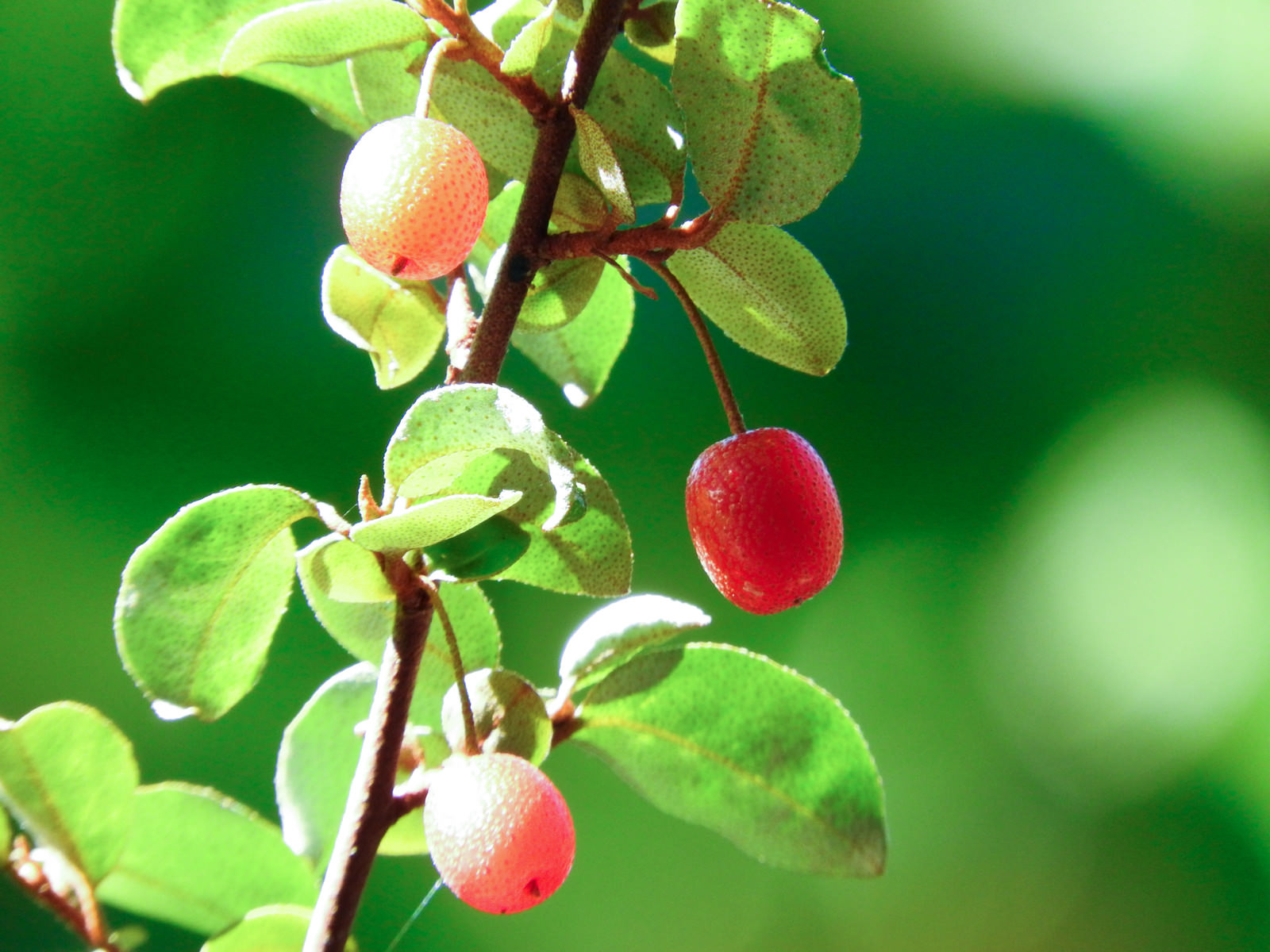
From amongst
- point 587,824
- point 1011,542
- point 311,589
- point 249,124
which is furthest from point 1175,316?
point 311,589

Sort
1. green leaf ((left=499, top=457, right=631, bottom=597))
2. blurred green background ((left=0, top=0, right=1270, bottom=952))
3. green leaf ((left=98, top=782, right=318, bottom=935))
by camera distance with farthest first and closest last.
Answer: blurred green background ((left=0, top=0, right=1270, bottom=952)) < green leaf ((left=98, top=782, right=318, bottom=935)) < green leaf ((left=499, top=457, right=631, bottom=597))

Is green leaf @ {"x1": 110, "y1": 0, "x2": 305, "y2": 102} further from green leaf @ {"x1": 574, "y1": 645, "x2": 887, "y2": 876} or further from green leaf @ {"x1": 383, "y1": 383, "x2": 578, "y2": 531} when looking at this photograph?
green leaf @ {"x1": 574, "y1": 645, "x2": 887, "y2": 876}

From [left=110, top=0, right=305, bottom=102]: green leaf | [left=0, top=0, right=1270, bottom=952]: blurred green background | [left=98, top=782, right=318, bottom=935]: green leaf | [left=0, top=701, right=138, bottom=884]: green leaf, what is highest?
[left=110, top=0, right=305, bottom=102]: green leaf

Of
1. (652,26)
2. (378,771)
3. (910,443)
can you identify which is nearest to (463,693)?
(378,771)

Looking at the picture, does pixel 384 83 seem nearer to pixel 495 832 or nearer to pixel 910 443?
pixel 495 832

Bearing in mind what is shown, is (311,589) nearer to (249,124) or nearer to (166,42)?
(166,42)

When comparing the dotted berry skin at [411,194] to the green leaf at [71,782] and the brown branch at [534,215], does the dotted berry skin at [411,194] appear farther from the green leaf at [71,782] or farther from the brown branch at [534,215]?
the green leaf at [71,782]

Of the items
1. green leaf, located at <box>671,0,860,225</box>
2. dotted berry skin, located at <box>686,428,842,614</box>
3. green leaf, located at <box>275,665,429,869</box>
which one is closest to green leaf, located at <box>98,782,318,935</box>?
green leaf, located at <box>275,665,429,869</box>

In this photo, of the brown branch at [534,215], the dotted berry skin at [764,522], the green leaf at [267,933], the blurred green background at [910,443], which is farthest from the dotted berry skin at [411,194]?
the blurred green background at [910,443]
